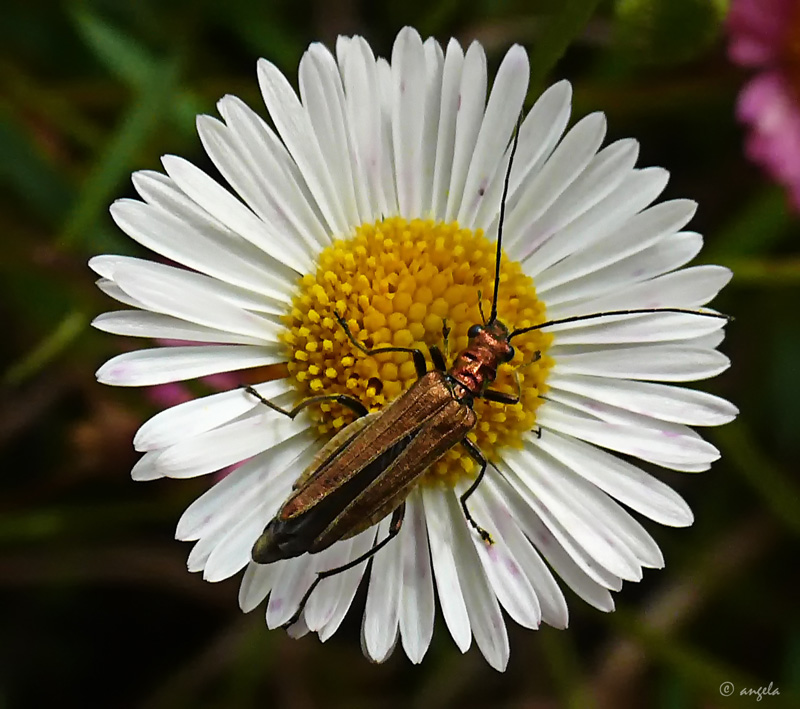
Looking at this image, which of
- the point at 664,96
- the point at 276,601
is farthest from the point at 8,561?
the point at 664,96

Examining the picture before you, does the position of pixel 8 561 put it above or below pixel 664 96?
above

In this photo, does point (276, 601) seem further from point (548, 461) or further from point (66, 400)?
point (66, 400)

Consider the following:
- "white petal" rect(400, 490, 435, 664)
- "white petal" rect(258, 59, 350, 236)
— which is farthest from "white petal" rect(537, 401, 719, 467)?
"white petal" rect(258, 59, 350, 236)

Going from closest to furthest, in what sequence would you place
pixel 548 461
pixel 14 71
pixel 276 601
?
pixel 276 601
pixel 548 461
pixel 14 71

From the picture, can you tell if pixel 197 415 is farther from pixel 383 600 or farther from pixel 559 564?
pixel 559 564

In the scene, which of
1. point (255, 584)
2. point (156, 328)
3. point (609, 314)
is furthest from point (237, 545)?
point (609, 314)
